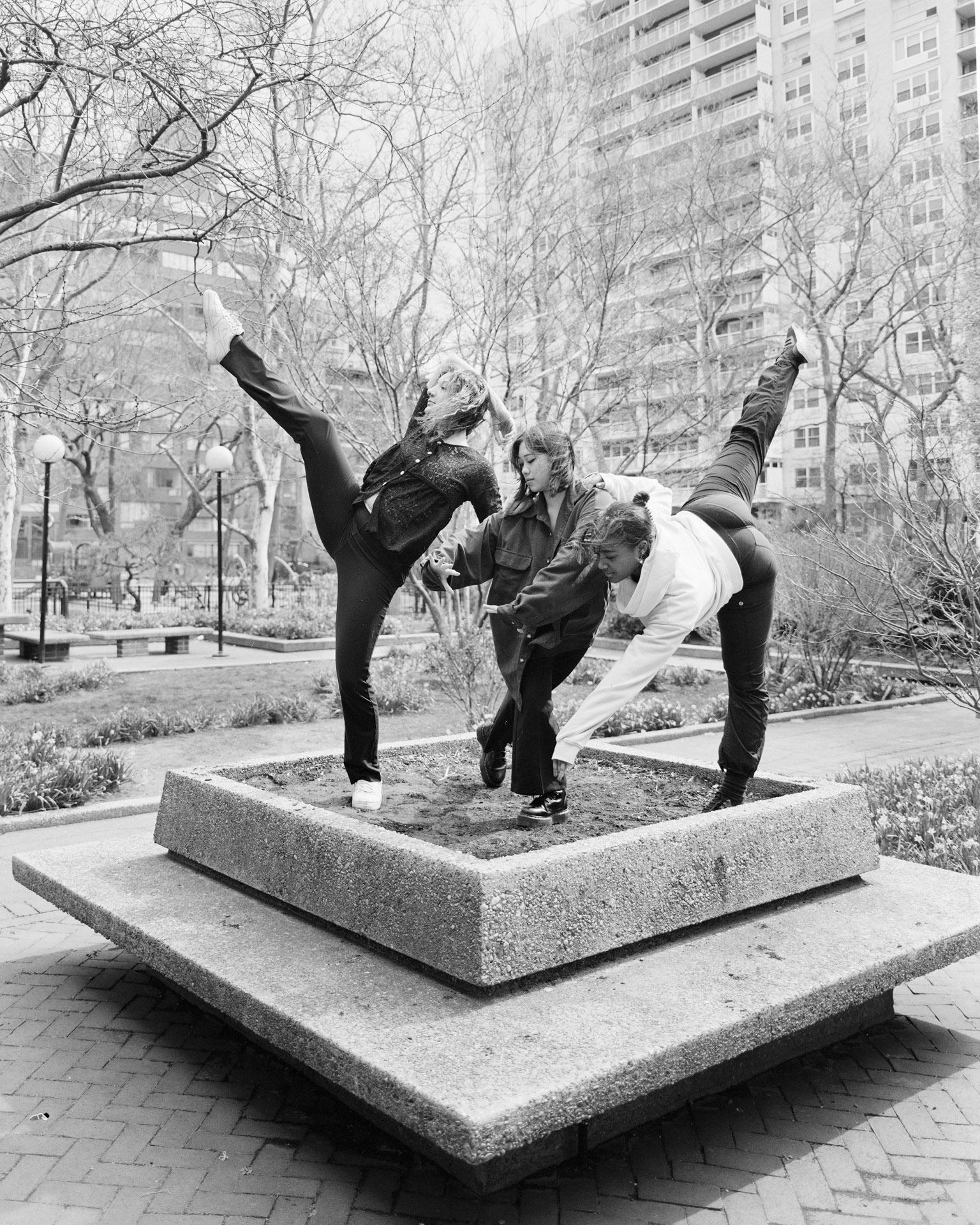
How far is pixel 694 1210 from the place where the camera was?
270cm

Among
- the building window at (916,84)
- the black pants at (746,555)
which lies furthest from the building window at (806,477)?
the black pants at (746,555)

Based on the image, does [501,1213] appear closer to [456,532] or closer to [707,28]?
[456,532]

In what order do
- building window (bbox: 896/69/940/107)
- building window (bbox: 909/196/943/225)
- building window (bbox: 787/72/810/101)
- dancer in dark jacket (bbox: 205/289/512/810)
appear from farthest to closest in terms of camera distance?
building window (bbox: 787/72/810/101) < building window (bbox: 896/69/940/107) < building window (bbox: 909/196/943/225) < dancer in dark jacket (bbox: 205/289/512/810)

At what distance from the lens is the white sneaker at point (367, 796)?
4316 millimetres

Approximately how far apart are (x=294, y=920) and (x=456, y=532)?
737 centimetres

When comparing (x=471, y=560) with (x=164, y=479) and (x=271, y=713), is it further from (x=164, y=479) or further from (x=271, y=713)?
(x=164, y=479)

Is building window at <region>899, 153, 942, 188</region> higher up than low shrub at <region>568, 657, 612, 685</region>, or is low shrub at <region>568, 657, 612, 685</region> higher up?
building window at <region>899, 153, 942, 188</region>

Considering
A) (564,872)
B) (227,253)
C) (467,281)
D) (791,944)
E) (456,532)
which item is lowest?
(791,944)

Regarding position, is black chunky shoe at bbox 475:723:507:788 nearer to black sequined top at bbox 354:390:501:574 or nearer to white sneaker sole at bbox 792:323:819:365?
black sequined top at bbox 354:390:501:574

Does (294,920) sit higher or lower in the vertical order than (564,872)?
lower

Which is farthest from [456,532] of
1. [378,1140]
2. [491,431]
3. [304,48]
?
[378,1140]

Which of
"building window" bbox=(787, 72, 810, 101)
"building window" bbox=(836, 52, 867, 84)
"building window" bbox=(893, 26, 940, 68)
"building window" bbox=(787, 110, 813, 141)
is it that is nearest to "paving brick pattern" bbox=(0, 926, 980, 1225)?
"building window" bbox=(787, 110, 813, 141)

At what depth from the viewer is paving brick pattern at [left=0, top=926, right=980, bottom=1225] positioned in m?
2.70

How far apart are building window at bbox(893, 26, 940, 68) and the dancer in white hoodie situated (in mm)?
48894
